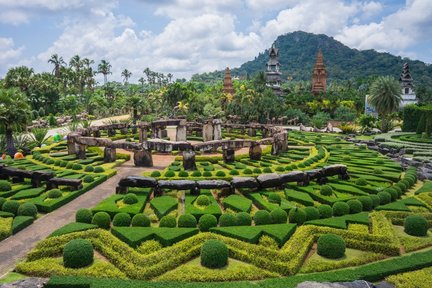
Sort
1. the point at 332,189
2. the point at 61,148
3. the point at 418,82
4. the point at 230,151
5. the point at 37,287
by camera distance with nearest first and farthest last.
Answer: the point at 37,287
the point at 332,189
the point at 230,151
the point at 61,148
the point at 418,82

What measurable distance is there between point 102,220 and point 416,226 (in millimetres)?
18302

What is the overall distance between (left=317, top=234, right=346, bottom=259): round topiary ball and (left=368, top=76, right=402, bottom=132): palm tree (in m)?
57.3

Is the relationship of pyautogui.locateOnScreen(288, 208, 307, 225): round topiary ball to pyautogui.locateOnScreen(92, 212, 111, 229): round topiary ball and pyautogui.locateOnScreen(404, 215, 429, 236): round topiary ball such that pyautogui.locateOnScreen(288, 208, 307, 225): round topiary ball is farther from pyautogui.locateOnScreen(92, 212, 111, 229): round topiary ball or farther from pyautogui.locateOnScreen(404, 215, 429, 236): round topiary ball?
pyautogui.locateOnScreen(92, 212, 111, 229): round topiary ball

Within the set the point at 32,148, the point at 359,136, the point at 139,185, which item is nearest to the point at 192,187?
the point at 139,185

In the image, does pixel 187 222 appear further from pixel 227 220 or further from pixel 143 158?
pixel 143 158

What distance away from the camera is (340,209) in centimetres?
2372

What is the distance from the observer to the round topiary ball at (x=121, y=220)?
21.7 m

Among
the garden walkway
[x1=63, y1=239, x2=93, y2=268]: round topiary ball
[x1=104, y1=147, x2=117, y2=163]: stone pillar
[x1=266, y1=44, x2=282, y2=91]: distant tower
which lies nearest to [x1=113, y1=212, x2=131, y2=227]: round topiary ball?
the garden walkway

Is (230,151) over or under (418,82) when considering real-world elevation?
under

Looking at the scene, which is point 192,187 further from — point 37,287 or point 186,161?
point 37,287

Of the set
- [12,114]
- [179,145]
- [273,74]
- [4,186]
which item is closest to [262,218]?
[179,145]

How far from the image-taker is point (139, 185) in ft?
90.0

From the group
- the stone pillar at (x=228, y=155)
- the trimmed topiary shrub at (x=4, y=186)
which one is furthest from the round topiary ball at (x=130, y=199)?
the stone pillar at (x=228, y=155)

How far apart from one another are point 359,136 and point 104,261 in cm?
5826
